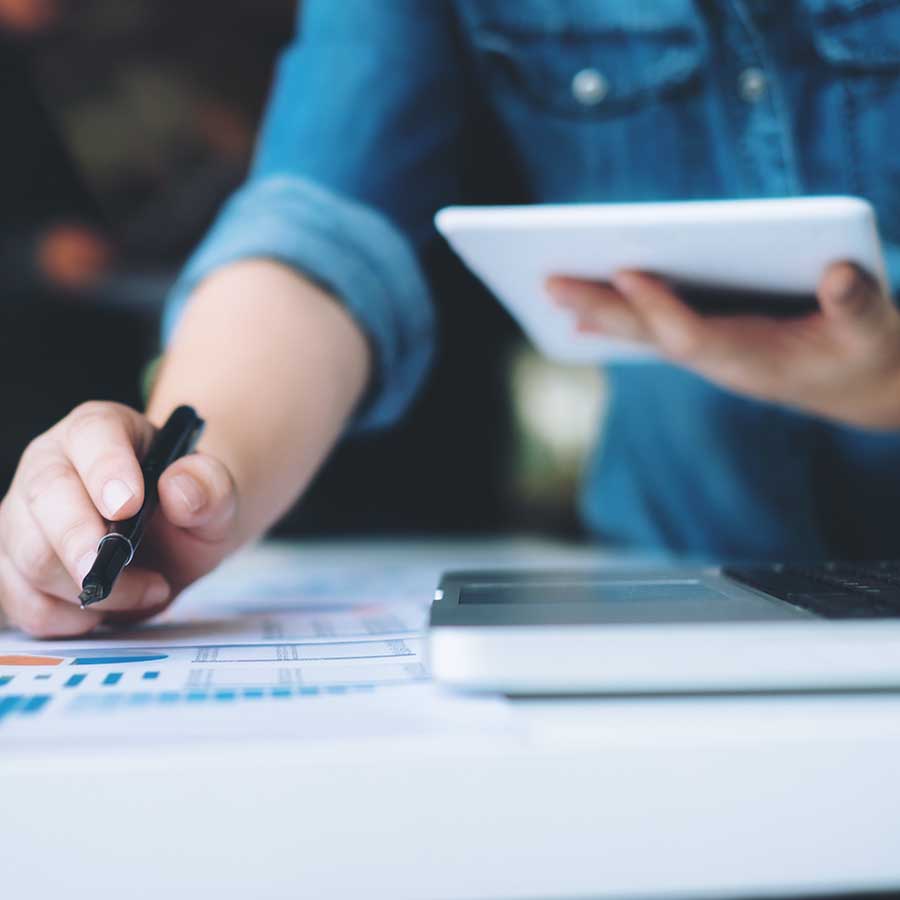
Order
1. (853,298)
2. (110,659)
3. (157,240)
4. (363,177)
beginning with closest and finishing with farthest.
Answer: (110,659), (853,298), (363,177), (157,240)

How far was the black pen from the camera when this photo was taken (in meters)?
0.31

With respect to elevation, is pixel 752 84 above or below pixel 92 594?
above

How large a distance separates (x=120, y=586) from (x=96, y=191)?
986 mm

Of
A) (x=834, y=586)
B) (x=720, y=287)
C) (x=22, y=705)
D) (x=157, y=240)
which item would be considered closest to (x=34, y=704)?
(x=22, y=705)

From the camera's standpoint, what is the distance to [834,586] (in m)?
0.32

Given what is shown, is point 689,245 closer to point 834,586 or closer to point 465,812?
point 834,586

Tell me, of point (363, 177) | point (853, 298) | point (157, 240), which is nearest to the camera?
point (853, 298)

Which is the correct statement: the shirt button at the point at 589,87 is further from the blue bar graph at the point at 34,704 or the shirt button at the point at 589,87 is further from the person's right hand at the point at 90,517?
the blue bar graph at the point at 34,704

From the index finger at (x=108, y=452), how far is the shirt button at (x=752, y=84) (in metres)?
0.47

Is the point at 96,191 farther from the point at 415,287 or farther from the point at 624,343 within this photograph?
the point at 624,343

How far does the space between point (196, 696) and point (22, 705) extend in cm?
5

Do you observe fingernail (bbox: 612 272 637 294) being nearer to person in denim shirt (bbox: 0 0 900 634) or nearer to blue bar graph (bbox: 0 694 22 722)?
person in denim shirt (bbox: 0 0 900 634)

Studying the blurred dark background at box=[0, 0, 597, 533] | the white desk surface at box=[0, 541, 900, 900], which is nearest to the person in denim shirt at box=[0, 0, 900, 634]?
the white desk surface at box=[0, 541, 900, 900]

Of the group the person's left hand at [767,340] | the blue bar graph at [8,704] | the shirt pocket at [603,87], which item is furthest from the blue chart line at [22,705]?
the shirt pocket at [603,87]
